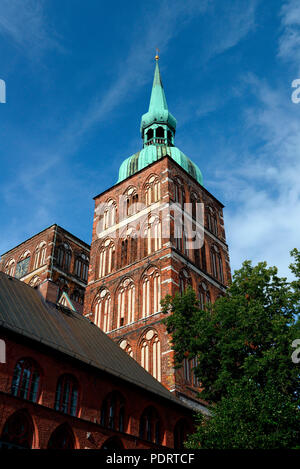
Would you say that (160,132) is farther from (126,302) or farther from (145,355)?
(145,355)

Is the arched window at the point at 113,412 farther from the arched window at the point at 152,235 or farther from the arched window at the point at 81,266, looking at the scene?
the arched window at the point at 81,266

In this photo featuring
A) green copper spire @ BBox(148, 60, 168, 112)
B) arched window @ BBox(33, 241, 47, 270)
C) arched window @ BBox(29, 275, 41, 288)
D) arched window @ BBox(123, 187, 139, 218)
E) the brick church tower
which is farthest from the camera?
green copper spire @ BBox(148, 60, 168, 112)

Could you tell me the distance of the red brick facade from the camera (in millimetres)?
32594

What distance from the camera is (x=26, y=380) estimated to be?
19.9m

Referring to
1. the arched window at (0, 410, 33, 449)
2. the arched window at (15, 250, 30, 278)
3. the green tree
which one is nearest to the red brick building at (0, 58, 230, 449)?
the arched window at (0, 410, 33, 449)

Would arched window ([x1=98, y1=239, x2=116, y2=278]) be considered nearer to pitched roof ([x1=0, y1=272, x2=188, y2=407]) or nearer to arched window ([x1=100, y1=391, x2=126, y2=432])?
pitched roof ([x1=0, y1=272, x2=188, y2=407])

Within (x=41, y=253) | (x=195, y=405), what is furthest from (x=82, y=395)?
(x=41, y=253)

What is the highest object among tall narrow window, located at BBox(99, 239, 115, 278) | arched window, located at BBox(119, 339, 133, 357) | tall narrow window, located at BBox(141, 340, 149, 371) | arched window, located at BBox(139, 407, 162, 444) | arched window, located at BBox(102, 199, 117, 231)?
arched window, located at BBox(102, 199, 117, 231)

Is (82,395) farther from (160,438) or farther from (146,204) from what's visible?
(146,204)

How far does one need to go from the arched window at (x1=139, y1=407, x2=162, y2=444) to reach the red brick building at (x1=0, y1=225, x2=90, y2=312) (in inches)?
922

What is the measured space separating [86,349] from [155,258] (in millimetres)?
13151

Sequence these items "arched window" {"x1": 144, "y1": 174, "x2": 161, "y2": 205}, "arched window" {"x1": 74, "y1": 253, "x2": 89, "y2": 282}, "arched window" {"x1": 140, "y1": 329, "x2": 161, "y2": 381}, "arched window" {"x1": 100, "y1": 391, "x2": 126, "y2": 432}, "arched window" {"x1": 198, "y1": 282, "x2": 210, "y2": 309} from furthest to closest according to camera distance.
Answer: "arched window" {"x1": 74, "y1": 253, "x2": 89, "y2": 282} → "arched window" {"x1": 144, "y1": 174, "x2": 161, "y2": 205} → "arched window" {"x1": 198, "y1": 282, "x2": 210, "y2": 309} → "arched window" {"x1": 140, "y1": 329, "x2": 161, "y2": 381} → "arched window" {"x1": 100, "y1": 391, "x2": 126, "y2": 432}

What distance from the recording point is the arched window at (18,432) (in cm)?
1811
